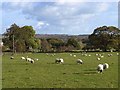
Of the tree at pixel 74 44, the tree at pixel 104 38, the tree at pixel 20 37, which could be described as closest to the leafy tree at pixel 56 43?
the tree at pixel 74 44

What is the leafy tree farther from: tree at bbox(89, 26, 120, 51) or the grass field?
the grass field

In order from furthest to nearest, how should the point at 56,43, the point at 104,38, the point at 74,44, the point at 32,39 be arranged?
the point at 56,43 < the point at 74,44 < the point at 32,39 < the point at 104,38

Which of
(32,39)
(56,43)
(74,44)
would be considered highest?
(32,39)

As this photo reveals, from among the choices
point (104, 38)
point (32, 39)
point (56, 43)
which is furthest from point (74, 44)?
point (104, 38)

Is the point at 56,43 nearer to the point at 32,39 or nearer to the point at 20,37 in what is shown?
the point at 32,39

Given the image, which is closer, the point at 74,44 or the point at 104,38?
the point at 104,38

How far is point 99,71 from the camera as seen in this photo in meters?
26.7

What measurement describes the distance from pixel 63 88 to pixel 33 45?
116 m

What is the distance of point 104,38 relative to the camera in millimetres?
124875

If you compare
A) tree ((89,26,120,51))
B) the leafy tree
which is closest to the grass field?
tree ((89,26,120,51))

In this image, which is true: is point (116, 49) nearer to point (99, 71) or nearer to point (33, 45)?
point (33, 45)

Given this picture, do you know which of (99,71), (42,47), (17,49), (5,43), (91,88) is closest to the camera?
(91,88)

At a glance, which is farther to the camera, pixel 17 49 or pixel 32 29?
pixel 32 29

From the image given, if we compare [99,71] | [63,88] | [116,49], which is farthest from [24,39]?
[63,88]
